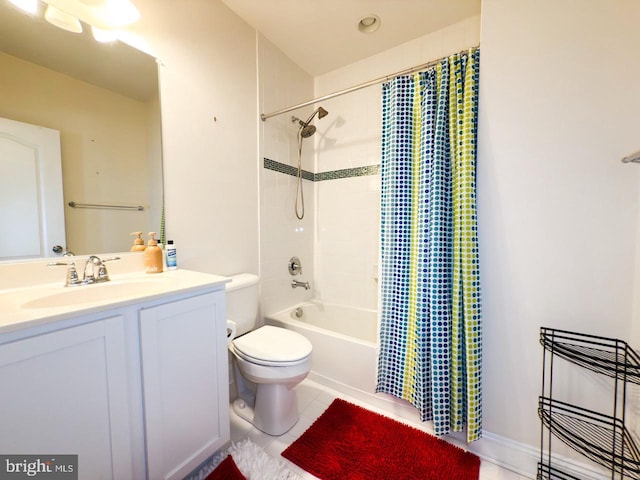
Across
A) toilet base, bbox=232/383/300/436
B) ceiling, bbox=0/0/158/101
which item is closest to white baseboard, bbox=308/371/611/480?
toilet base, bbox=232/383/300/436

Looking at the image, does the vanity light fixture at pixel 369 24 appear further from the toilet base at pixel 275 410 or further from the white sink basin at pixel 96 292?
the toilet base at pixel 275 410

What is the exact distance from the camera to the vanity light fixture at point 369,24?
1.73m

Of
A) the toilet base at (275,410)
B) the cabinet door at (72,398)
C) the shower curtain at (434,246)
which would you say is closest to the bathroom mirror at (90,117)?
the cabinet door at (72,398)

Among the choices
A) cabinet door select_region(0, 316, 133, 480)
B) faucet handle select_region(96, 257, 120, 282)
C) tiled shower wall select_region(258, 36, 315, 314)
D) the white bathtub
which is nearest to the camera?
cabinet door select_region(0, 316, 133, 480)

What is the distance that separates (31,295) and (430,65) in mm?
2040

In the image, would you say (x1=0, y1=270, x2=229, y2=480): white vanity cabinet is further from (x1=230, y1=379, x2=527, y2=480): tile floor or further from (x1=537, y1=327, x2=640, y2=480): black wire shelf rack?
(x1=537, y1=327, x2=640, y2=480): black wire shelf rack

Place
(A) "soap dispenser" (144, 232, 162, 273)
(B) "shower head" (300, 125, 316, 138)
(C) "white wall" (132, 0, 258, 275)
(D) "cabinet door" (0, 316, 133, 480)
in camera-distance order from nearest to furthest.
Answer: (D) "cabinet door" (0, 316, 133, 480) → (A) "soap dispenser" (144, 232, 162, 273) → (C) "white wall" (132, 0, 258, 275) → (B) "shower head" (300, 125, 316, 138)

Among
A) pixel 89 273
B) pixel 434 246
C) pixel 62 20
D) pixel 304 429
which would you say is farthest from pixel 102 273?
pixel 434 246

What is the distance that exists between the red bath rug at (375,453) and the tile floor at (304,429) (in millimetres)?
39

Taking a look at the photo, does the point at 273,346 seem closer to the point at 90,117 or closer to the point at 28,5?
the point at 90,117

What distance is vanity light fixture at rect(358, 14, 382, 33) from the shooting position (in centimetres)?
173

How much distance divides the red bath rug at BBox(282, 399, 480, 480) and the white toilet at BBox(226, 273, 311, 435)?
0.18m

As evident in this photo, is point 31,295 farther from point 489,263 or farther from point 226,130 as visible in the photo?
point 489,263

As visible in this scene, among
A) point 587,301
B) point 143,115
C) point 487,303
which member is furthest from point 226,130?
point 587,301
